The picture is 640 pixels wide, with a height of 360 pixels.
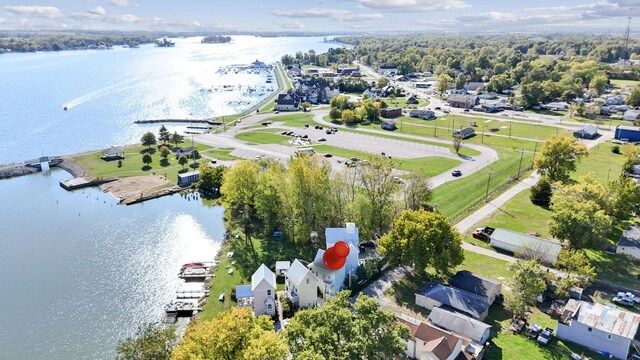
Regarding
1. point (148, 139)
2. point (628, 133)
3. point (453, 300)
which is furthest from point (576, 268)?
point (148, 139)

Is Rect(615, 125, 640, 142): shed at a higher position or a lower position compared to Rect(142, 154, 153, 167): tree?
higher

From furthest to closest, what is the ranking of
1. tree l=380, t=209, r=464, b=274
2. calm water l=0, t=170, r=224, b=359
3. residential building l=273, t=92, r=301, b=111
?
residential building l=273, t=92, r=301, b=111 < tree l=380, t=209, r=464, b=274 < calm water l=0, t=170, r=224, b=359

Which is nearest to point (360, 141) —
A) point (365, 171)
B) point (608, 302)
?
point (365, 171)

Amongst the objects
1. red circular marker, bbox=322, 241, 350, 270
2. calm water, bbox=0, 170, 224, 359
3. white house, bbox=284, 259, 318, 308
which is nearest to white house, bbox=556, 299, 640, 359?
red circular marker, bbox=322, 241, 350, 270

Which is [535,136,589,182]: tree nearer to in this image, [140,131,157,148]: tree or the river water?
the river water

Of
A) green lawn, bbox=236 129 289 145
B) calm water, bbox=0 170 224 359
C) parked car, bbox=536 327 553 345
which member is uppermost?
green lawn, bbox=236 129 289 145

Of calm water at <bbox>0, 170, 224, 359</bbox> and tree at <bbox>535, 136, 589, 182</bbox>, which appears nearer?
calm water at <bbox>0, 170, 224, 359</bbox>

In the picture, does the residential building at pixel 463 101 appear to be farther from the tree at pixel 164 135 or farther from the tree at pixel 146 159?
the tree at pixel 146 159
